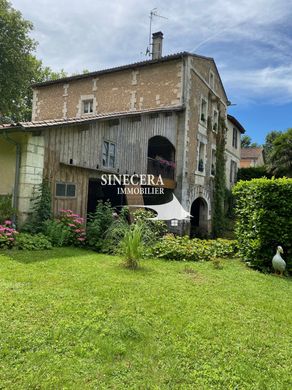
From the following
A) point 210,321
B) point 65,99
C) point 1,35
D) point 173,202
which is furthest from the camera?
point 1,35

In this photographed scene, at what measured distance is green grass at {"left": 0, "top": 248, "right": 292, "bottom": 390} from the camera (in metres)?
2.57

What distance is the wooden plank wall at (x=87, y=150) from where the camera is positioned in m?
8.73

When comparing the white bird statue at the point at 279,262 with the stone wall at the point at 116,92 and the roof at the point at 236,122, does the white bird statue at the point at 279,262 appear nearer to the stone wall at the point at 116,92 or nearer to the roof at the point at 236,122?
the stone wall at the point at 116,92

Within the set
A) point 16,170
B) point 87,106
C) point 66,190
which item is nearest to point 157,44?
point 87,106

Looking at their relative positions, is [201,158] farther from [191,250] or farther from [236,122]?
[191,250]

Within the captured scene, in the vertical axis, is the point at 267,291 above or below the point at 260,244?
below

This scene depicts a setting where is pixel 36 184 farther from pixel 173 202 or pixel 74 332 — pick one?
pixel 173 202

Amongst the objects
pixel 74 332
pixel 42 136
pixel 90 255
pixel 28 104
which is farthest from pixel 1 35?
pixel 74 332

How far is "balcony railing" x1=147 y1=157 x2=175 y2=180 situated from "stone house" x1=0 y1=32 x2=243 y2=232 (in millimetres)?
47

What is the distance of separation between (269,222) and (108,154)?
6.24 meters

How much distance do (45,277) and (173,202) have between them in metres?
10.1

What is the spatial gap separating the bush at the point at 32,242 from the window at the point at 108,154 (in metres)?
4.10

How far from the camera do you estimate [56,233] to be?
7.79m

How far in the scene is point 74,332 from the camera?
3160mm
